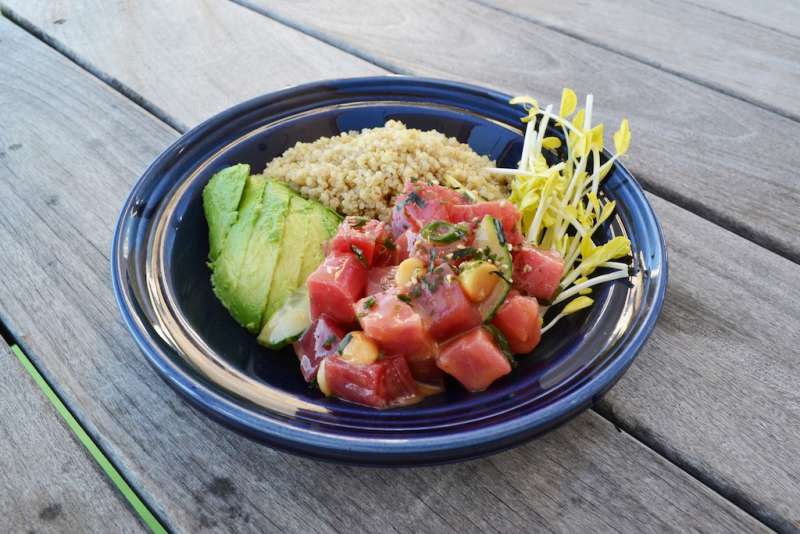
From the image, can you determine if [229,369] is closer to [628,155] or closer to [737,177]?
[628,155]

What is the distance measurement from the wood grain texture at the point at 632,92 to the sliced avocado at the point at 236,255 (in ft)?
2.86

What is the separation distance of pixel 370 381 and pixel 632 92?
4.35 feet

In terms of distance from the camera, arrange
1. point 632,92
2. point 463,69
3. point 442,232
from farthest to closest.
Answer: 1. point 463,69
2. point 632,92
3. point 442,232

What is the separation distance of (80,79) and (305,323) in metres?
1.29

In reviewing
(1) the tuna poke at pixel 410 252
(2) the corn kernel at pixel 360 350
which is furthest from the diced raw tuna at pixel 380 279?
(2) the corn kernel at pixel 360 350

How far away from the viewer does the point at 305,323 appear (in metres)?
1.09

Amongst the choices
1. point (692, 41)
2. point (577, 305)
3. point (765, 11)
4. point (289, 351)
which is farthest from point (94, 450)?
point (765, 11)

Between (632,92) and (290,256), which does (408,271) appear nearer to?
(290,256)

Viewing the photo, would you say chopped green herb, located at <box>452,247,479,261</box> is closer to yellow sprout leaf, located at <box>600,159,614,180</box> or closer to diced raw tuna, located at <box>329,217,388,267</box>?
diced raw tuna, located at <box>329,217,388,267</box>

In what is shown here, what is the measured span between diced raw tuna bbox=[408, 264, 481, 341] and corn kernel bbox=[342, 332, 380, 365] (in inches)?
3.5

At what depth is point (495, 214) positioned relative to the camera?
1.10 metres

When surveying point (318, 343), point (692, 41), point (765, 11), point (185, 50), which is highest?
point (765, 11)

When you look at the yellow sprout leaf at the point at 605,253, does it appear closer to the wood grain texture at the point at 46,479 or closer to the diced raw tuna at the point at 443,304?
the diced raw tuna at the point at 443,304

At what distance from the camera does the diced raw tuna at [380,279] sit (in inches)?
41.4
